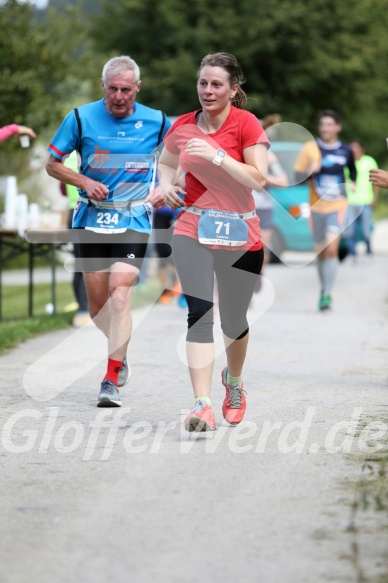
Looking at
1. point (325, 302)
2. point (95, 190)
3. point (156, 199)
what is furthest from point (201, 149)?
point (325, 302)

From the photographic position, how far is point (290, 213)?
2228cm

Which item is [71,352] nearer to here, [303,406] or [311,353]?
[311,353]

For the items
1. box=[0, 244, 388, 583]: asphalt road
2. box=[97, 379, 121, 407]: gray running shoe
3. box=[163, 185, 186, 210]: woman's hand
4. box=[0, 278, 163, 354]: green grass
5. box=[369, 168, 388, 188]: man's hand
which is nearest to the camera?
box=[0, 244, 388, 583]: asphalt road

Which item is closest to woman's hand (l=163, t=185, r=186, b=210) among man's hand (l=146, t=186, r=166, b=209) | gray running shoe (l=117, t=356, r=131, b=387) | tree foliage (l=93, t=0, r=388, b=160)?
man's hand (l=146, t=186, r=166, b=209)

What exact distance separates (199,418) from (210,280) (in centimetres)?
70

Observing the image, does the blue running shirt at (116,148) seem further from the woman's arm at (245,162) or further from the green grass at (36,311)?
the green grass at (36,311)

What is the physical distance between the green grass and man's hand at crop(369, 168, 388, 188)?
3.52 m

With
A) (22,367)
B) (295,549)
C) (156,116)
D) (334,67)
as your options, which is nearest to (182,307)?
(22,367)

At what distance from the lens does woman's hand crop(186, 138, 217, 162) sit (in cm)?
636

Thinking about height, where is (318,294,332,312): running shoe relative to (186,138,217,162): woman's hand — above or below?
below

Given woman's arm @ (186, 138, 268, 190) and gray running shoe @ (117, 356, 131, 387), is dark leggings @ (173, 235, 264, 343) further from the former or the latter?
gray running shoe @ (117, 356, 131, 387)

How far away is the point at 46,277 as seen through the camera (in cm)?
2189

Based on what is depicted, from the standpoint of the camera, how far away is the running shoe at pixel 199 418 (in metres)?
6.54

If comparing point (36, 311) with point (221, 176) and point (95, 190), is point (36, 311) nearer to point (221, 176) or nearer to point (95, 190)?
point (95, 190)
